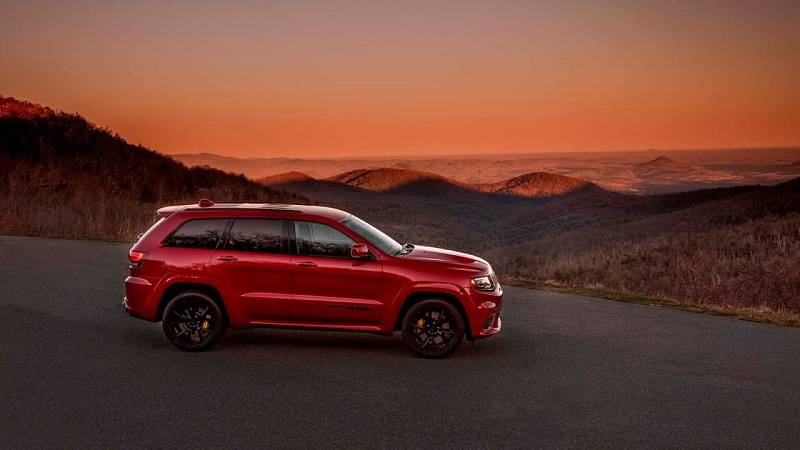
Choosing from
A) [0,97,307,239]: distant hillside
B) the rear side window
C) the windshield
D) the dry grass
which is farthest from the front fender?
[0,97,307,239]: distant hillside

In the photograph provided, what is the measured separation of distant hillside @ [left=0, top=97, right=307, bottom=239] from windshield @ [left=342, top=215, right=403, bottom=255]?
570 inches

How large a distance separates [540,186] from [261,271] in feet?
569

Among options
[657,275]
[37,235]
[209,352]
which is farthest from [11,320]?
[657,275]

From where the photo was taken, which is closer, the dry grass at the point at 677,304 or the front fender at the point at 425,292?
the front fender at the point at 425,292

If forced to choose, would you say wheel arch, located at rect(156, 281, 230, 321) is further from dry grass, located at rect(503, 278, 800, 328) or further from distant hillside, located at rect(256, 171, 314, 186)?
distant hillside, located at rect(256, 171, 314, 186)

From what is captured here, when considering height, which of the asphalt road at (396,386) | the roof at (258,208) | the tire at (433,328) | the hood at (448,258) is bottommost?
the asphalt road at (396,386)

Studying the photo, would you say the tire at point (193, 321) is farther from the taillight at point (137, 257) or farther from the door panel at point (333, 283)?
the door panel at point (333, 283)

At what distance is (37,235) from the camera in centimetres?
2220

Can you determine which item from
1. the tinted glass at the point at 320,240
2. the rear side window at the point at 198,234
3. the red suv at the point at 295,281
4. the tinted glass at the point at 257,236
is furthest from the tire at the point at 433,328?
the rear side window at the point at 198,234

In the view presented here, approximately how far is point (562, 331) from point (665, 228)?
44.7 m

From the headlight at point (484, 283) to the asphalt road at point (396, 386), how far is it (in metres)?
0.83

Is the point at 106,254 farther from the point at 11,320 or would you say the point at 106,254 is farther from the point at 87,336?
the point at 87,336

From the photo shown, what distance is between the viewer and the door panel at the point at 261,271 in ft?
29.5

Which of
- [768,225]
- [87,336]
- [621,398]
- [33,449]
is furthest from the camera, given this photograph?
[768,225]
